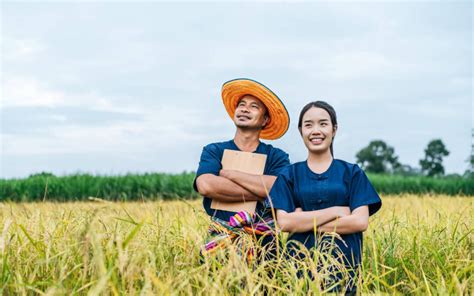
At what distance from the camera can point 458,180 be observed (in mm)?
22781

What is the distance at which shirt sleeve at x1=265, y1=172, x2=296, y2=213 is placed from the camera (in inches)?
126

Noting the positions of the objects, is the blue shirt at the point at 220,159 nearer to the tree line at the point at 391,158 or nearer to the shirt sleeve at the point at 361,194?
the shirt sleeve at the point at 361,194

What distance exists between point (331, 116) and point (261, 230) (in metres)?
0.88

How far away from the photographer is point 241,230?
3.48 meters

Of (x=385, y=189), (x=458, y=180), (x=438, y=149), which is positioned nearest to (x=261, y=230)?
(x=385, y=189)

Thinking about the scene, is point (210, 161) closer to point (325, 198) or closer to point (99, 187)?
point (325, 198)

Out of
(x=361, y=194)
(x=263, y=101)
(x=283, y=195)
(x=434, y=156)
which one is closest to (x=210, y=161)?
(x=263, y=101)

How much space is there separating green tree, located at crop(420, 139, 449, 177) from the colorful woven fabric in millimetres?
38948

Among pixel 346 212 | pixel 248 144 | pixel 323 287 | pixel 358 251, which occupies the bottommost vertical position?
pixel 323 287

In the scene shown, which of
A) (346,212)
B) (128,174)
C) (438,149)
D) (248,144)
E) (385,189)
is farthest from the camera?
(438,149)

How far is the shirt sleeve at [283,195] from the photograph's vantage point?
3191mm

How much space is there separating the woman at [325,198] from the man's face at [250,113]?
0.58 metres

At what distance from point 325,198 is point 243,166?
2.56 ft

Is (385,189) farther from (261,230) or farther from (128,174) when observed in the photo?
(261,230)
